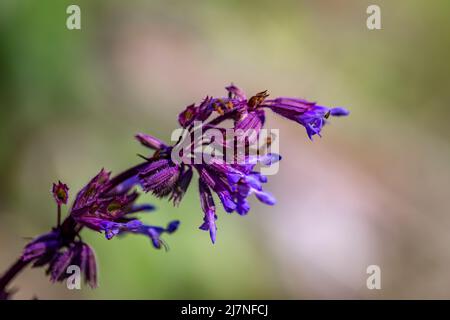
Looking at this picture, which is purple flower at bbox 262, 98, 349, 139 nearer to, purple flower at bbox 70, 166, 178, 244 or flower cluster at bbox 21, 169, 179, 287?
purple flower at bbox 70, 166, 178, 244

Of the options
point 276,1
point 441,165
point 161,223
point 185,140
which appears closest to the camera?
point 185,140

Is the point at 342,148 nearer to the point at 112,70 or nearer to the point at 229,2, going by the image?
the point at 229,2

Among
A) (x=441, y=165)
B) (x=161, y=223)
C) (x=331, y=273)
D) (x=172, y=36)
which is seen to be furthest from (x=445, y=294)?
(x=172, y=36)

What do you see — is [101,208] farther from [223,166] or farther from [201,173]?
[223,166]

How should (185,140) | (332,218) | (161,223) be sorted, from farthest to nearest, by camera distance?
(332,218)
(161,223)
(185,140)

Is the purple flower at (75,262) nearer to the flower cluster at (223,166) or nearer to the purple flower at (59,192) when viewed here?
the purple flower at (59,192)

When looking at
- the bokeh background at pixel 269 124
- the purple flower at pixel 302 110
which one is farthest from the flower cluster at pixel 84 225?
A: the bokeh background at pixel 269 124

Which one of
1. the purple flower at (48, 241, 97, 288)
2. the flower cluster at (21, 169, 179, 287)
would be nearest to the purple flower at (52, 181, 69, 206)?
the flower cluster at (21, 169, 179, 287)
